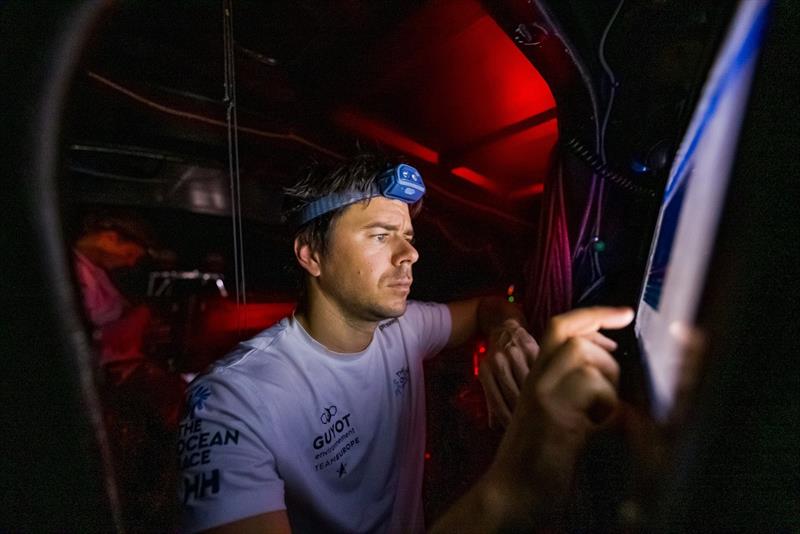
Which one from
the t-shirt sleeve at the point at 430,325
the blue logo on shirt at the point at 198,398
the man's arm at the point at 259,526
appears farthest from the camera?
the t-shirt sleeve at the point at 430,325

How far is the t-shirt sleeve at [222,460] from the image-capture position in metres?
0.83

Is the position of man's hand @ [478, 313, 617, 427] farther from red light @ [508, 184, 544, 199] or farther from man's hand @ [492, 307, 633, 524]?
red light @ [508, 184, 544, 199]

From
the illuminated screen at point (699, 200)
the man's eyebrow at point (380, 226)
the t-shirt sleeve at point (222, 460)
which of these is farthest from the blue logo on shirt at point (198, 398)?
the illuminated screen at point (699, 200)

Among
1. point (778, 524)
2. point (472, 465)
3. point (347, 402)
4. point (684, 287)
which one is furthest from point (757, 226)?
point (472, 465)

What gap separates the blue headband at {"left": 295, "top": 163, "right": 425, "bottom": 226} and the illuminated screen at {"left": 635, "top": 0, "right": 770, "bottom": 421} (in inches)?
37.9

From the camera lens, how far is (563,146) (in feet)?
3.71

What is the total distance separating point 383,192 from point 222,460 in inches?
A: 39.5

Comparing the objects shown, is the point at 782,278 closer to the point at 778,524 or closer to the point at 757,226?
the point at 757,226

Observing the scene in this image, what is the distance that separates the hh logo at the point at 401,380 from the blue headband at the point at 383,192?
698mm

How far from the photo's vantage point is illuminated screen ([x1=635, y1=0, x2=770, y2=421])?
39 centimetres

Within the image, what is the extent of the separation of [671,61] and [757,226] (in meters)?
0.88

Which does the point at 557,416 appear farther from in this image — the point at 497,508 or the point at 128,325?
the point at 128,325

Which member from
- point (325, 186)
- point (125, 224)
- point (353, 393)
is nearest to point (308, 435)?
point (353, 393)

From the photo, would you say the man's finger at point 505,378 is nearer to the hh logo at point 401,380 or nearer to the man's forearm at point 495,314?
the man's forearm at point 495,314
